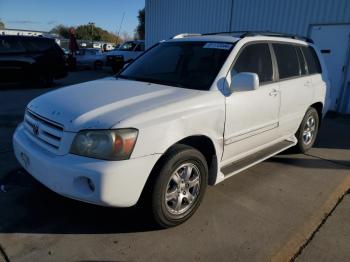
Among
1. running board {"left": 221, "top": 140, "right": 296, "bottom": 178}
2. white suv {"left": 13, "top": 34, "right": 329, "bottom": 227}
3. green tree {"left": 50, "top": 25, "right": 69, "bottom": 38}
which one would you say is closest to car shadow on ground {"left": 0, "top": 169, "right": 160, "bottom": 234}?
white suv {"left": 13, "top": 34, "right": 329, "bottom": 227}

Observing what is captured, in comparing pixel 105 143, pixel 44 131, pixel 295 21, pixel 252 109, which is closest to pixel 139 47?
pixel 295 21

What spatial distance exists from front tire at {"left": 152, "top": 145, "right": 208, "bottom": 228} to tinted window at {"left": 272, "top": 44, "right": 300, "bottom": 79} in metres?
1.97

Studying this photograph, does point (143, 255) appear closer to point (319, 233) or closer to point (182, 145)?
point (182, 145)

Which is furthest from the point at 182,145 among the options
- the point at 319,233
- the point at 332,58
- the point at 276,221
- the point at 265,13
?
the point at 265,13

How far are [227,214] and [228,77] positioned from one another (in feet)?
4.71

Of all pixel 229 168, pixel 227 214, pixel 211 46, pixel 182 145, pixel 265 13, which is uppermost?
pixel 265 13

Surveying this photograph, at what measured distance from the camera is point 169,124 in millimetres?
2908

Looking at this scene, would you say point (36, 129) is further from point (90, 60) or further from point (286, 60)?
point (90, 60)

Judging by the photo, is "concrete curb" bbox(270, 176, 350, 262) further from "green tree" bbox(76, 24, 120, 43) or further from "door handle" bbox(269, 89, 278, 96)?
"green tree" bbox(76, 24, 120, 43)

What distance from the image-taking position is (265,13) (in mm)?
10789

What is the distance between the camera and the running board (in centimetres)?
368

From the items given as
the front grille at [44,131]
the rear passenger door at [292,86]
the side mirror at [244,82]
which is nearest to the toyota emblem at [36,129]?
the front grille at [44,131]

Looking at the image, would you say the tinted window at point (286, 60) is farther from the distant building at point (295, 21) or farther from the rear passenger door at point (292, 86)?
the distant building at point (295, 21)

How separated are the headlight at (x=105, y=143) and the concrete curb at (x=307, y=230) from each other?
4.96 ft
